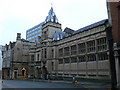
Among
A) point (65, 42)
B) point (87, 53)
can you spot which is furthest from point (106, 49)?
point (65, 42)

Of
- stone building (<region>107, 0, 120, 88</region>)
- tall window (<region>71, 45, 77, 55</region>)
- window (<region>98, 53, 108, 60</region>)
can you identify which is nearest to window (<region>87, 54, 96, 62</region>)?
window (<region>98, 53, 108, 60</region>)

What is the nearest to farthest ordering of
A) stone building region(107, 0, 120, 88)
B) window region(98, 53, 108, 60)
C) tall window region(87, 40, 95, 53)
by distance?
stone building region(107, 0, 120, 88), window region(98, 53, 108, 60), tall window region(87, 40, 95, 53)

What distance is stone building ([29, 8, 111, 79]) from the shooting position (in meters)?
35.3

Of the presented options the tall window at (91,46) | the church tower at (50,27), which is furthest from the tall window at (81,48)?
the church tower at (50,27)

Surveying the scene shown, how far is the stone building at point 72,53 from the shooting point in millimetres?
35344

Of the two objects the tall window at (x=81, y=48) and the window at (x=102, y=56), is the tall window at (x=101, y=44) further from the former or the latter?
the tall window at (x=81, y=48)

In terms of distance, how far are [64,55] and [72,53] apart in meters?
3.96

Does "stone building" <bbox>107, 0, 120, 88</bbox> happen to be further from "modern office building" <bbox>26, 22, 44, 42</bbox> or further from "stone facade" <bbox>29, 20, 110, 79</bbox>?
"modern office building" <bbox>26, 22, 44, 42</bbox>

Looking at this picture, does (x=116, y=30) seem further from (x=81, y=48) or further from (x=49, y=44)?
(x=49, y=44)

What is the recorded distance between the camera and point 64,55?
1903 inches

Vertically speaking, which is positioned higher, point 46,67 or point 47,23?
point 47,23

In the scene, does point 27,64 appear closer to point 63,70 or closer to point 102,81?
point 63,70

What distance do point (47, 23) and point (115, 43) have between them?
129 ft

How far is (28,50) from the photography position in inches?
2798
